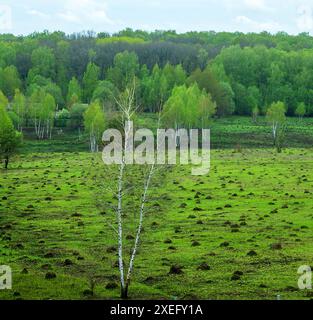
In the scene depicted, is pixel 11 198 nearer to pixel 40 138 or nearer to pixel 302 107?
pixel 40 138

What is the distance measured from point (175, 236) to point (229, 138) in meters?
82.6

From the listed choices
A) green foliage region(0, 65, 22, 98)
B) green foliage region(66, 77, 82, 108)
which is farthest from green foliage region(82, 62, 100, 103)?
green foliage region(0, 65, 22, 98)

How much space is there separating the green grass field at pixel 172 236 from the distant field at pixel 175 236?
6cm

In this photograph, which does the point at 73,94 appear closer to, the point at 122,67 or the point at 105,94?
the point at 105,94

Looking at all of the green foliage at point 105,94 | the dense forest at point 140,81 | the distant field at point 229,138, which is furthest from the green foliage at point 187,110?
the green foliage at point 105,94

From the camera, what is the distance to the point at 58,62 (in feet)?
615

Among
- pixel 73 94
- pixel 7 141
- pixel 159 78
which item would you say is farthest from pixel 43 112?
pixel 159 78

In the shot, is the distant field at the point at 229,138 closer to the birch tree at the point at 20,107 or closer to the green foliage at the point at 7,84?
the birch tree at the point at 20,107

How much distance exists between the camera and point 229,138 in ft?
400

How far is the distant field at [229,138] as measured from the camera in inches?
4464

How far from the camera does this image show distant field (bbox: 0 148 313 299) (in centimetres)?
3008
